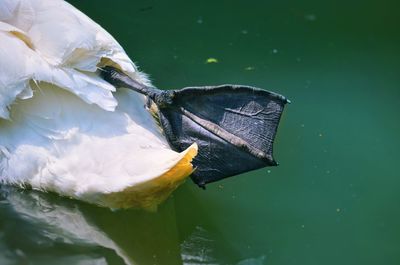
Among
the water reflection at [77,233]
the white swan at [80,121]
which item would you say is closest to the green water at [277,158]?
the water reflection at [77,233]

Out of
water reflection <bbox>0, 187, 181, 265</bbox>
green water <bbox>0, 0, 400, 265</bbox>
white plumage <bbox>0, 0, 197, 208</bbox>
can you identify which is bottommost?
water reflection <bbox>0, 187, 181, 265</bbox>

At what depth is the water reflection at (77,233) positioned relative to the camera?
7.64 feet

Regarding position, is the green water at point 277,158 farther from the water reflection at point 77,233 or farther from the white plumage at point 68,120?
the white plumage at point 68,120

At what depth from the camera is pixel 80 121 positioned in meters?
2.36

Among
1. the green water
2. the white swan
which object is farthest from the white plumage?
the green water

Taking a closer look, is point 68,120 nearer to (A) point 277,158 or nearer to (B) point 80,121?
(B) point 80,121

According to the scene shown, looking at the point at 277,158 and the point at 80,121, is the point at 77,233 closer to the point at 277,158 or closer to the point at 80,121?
the point at 80,121

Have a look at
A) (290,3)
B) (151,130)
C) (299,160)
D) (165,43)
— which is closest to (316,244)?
(299,160)

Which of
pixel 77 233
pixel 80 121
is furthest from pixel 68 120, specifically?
pixel 77 233

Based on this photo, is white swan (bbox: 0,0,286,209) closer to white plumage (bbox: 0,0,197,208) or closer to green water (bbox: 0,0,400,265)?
white plumage (bbox: 0,0,197,208)

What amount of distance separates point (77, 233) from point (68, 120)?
35cm

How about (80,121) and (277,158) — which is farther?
(277,158)

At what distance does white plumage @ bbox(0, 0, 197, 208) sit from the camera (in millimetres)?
2291

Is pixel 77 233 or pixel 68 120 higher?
pixel 68 120
